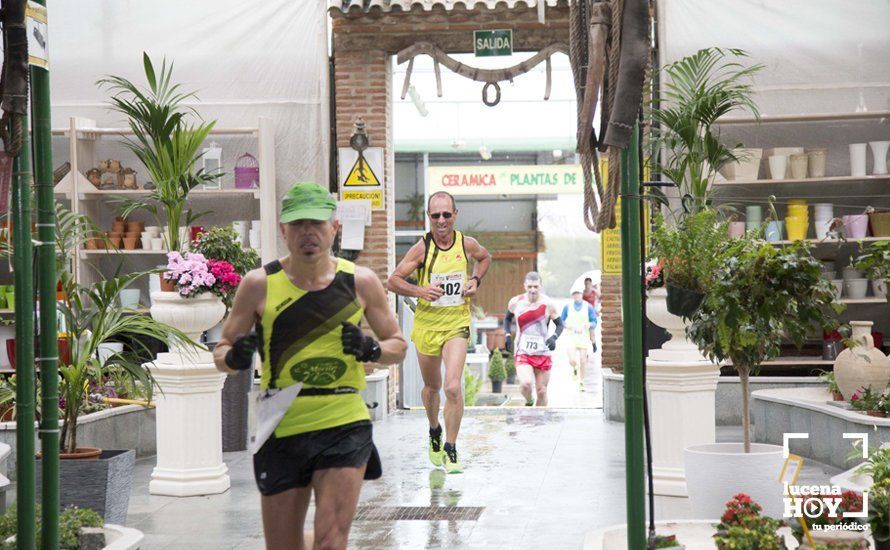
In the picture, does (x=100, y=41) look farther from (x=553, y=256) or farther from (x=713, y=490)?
(x=553, y=256)

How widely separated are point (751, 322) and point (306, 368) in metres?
2.49

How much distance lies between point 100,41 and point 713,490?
26.2 feet

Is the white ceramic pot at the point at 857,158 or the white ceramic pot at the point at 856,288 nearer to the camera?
the white ceramic pot at the point at 857,158

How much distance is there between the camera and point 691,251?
18.9 feet

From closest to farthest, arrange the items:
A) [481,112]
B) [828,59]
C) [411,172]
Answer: [828,59] → [481,112] → [411,172]

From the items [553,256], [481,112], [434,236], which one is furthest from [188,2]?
[553,256]

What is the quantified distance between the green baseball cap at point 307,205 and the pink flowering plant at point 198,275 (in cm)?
372

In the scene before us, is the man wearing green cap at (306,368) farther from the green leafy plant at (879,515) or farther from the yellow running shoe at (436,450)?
the yellow running shoe at (436,450)

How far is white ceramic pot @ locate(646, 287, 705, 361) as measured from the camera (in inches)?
291

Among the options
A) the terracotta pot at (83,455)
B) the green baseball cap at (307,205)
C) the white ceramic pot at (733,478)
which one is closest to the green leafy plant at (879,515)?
the white ceramic pot at (733,478)

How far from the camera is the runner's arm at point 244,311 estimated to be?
→ 12.7 feet

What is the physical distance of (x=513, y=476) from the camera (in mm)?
8016

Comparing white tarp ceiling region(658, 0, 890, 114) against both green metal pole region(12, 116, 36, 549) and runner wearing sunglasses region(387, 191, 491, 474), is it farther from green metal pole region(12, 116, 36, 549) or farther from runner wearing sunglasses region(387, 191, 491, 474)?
green metal pole region(12, 116, 36, 549)

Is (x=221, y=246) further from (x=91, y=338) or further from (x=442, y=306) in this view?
(x=91, y=338)
